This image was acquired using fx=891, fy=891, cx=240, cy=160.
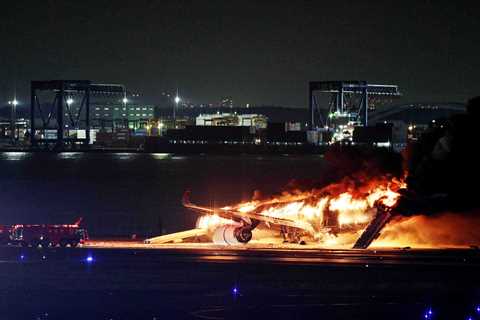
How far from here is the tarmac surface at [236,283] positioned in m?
25.3

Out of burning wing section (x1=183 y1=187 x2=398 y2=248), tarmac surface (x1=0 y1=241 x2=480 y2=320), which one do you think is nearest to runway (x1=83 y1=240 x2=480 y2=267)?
tarmac surface (x1=0 y1=241 x2=480 y2=320)

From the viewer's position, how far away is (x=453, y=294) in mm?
28453

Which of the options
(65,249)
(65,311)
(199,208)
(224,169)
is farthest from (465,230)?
(224,169)

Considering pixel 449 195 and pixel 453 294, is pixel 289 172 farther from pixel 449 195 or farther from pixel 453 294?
pixel 453 294

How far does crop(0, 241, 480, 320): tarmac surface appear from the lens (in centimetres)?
2533

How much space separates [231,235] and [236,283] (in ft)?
43.8

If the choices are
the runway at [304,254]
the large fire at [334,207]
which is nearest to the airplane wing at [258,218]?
the large fire at [334,207]

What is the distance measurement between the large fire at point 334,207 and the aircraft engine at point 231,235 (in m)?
0.75

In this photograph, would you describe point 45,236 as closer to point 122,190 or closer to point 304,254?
point 304,254

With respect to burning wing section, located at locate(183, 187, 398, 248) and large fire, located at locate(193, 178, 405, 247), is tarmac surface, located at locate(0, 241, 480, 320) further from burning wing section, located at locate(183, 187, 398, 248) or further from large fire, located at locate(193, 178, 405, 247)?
large fire, located at locate(193, 178, 405, 247)

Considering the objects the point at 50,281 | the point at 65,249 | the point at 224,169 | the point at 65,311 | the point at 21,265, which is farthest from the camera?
the point at 224,169

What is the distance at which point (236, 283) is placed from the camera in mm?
29969

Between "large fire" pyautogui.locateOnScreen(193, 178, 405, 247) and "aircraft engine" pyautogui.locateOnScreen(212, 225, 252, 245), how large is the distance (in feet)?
2.45

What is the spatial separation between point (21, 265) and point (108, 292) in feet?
21.7
